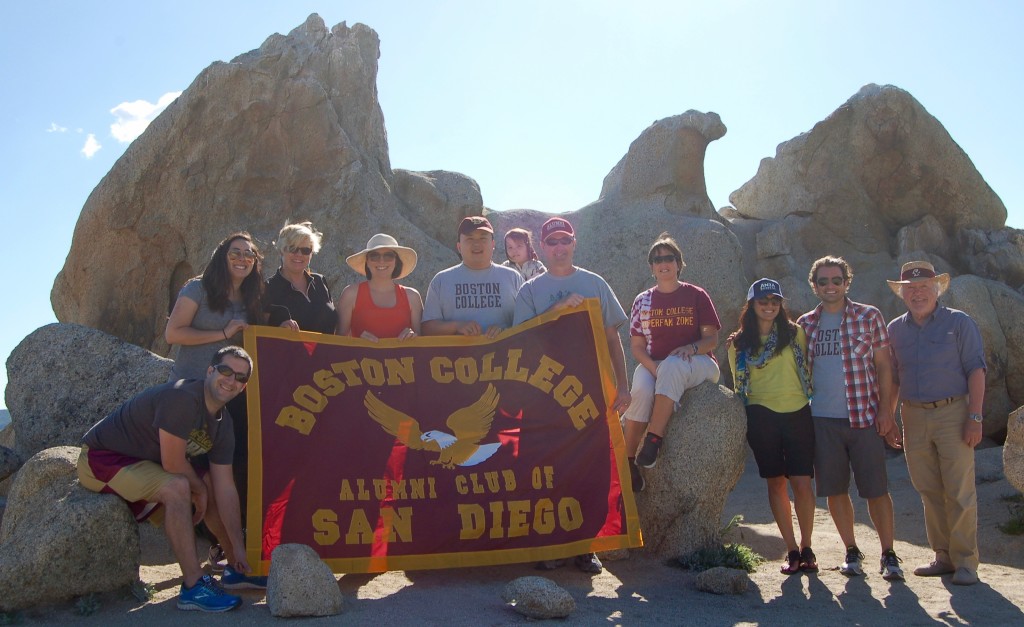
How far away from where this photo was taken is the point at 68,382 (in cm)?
745

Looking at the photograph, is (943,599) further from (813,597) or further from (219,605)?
(219,605)

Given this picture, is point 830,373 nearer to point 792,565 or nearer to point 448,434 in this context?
point 792,565

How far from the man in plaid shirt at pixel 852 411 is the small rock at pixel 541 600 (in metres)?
2.21

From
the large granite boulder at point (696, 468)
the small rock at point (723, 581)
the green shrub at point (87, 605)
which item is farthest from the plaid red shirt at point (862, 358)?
the green shrub at point (87, 605)

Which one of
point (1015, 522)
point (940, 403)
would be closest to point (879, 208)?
point (1015, 522)

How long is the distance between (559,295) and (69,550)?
3.48 m

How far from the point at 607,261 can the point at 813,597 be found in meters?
8.44

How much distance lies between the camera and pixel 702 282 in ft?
41.8

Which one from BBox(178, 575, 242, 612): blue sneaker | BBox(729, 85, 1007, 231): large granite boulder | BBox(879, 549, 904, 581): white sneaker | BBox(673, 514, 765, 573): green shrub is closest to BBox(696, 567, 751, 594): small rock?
BBox(673, 514, 765, 573): green shrub

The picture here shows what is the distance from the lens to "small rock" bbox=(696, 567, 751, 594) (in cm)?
543

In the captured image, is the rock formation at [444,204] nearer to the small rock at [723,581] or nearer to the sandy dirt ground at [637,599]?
the sandy dirt ground at [637,599]

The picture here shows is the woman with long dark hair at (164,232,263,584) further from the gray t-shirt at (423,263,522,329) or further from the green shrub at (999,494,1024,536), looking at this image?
the green shrub at (999,494,1024,536)

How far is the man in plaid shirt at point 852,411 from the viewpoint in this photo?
5816 mm

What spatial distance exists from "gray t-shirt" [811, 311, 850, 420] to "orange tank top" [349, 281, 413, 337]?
2.99 metres
